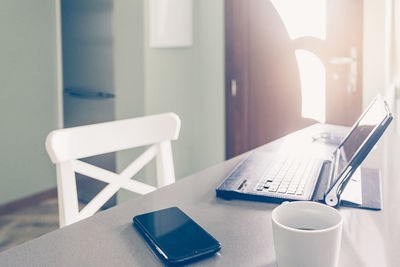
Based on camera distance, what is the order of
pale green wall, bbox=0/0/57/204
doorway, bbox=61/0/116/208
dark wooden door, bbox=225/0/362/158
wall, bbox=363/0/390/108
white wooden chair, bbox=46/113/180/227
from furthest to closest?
pale green wall, bbox=0/0/57/204
doorway, bbox=61/0/116/208
dark wooden door, bbox=225/0/362/158
wall, bbox=363/0/390/108
white wooden chair, bbox=46/113/180/227

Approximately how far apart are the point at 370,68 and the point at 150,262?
2.23 metres

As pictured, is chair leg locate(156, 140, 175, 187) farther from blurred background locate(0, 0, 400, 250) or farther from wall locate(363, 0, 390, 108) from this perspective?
wall locate(363, 0, 390, 108)

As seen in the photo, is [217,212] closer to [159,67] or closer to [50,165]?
[159,67]

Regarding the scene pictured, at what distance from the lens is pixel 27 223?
294 cm

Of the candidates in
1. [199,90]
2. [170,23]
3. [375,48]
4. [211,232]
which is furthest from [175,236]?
[199,90]

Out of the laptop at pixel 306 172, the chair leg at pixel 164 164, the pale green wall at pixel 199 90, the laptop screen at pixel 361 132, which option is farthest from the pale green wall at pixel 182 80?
the laptop screen at pixel 361 132

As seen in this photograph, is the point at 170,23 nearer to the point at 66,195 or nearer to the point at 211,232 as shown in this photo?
the point at 66,195

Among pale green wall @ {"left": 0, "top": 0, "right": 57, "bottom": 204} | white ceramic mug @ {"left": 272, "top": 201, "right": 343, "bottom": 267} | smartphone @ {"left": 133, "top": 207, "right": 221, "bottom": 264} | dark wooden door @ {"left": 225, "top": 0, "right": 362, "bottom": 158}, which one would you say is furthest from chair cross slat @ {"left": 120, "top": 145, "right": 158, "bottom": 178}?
pale green wall @ {"left": 0, "top": 0, "right": 57, "bottom": 204}

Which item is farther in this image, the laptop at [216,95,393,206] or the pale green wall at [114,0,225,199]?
the pale green wall at [114,0,225,199]

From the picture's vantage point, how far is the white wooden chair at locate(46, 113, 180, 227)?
120cm

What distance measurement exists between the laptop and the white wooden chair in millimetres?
272

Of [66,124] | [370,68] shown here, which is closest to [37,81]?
[66,124]

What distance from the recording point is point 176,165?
3.21 m

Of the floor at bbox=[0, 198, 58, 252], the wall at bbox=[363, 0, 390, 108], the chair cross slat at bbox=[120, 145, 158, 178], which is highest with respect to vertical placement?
the wall at bbox=[363, 0, 390, 108]
